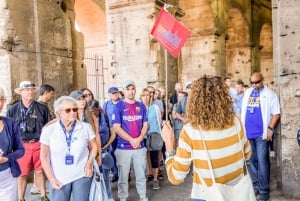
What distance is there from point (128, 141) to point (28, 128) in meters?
1.42

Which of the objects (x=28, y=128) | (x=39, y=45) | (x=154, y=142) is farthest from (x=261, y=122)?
(x=39, y=45)

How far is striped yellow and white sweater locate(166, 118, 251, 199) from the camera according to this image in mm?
2398

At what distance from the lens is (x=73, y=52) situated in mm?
7391

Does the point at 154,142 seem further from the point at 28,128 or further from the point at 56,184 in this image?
the point at 56,184

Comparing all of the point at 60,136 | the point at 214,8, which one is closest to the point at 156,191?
the point at 60,136

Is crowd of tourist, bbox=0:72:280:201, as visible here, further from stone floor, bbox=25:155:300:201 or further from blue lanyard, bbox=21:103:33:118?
stone floor, bbox=25:155:300:201

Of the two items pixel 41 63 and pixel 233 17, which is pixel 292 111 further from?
pixel 233 17

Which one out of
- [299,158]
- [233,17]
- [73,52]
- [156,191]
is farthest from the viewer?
[233,17]

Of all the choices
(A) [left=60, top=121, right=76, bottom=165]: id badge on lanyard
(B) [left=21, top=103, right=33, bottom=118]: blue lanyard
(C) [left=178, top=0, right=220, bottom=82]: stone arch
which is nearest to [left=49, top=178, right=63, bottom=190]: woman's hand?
(A) [left=60, top=121, right=76, bottom=165]: id badge on lanyard

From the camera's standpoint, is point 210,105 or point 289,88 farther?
point 289,88

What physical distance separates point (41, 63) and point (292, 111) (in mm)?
4333

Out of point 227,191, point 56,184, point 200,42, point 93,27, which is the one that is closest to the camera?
point 227,191

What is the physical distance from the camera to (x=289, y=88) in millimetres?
4910

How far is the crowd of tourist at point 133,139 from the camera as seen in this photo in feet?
7.97
